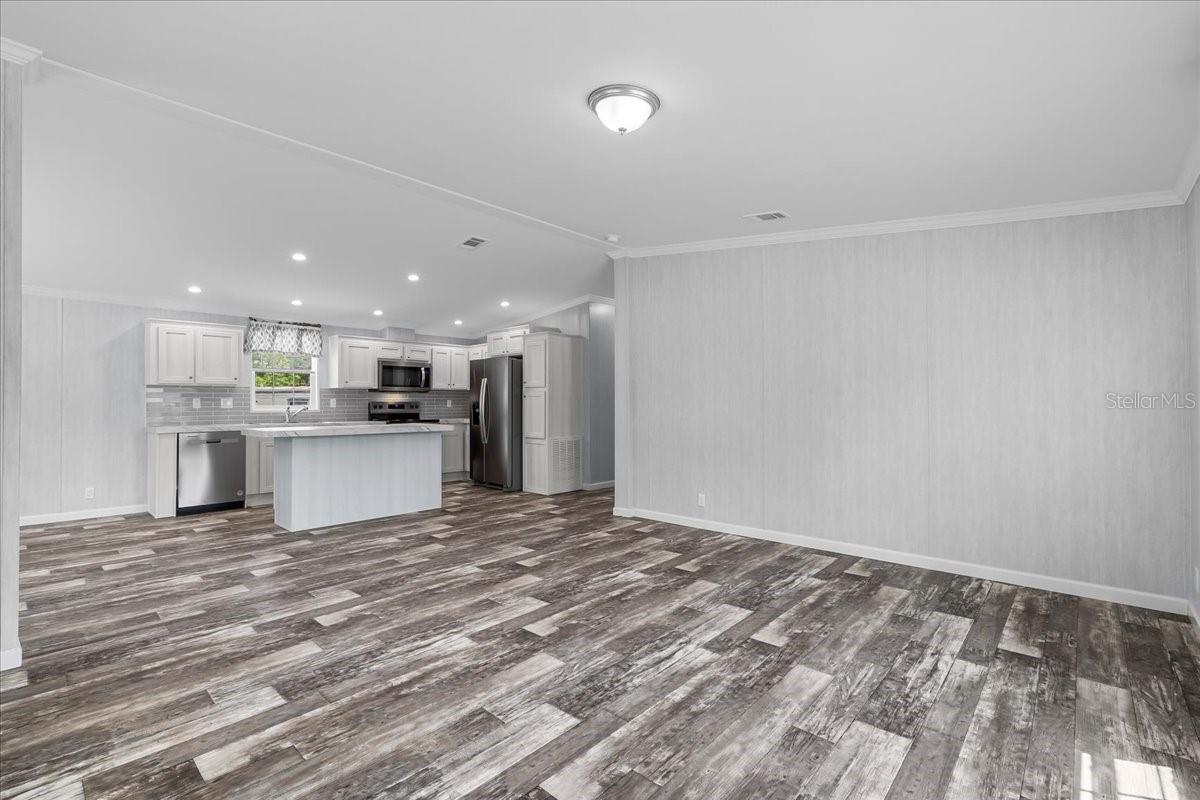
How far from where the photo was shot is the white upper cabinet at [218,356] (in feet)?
20.7

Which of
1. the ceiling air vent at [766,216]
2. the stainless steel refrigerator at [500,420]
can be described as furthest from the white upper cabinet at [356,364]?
the ceiling air vent at [766,216]

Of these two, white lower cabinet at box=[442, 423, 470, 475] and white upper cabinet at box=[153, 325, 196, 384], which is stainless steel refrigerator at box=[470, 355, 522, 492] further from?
white upper cabinet at box=[153, 325, 196, 384]

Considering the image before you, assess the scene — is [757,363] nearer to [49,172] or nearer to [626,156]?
[626,156]

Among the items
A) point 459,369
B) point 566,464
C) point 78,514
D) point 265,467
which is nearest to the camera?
point 78,514

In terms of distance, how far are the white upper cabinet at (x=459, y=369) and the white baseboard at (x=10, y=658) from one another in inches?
250

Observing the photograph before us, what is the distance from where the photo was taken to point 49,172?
12.3 feet

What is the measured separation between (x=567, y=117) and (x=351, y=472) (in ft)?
13.1

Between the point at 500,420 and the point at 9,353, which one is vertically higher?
the point at 9,353

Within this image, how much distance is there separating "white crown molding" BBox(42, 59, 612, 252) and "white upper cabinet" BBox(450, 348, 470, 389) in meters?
3.98

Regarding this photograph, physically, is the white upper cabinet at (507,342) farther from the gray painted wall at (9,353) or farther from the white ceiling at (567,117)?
the gray painted wall at (9,353)

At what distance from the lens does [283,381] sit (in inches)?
289

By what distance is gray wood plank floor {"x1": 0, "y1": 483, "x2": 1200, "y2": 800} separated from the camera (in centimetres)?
186

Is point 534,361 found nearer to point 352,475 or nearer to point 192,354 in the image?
point 352,475

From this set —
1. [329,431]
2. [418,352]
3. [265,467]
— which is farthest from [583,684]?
[418,352]
